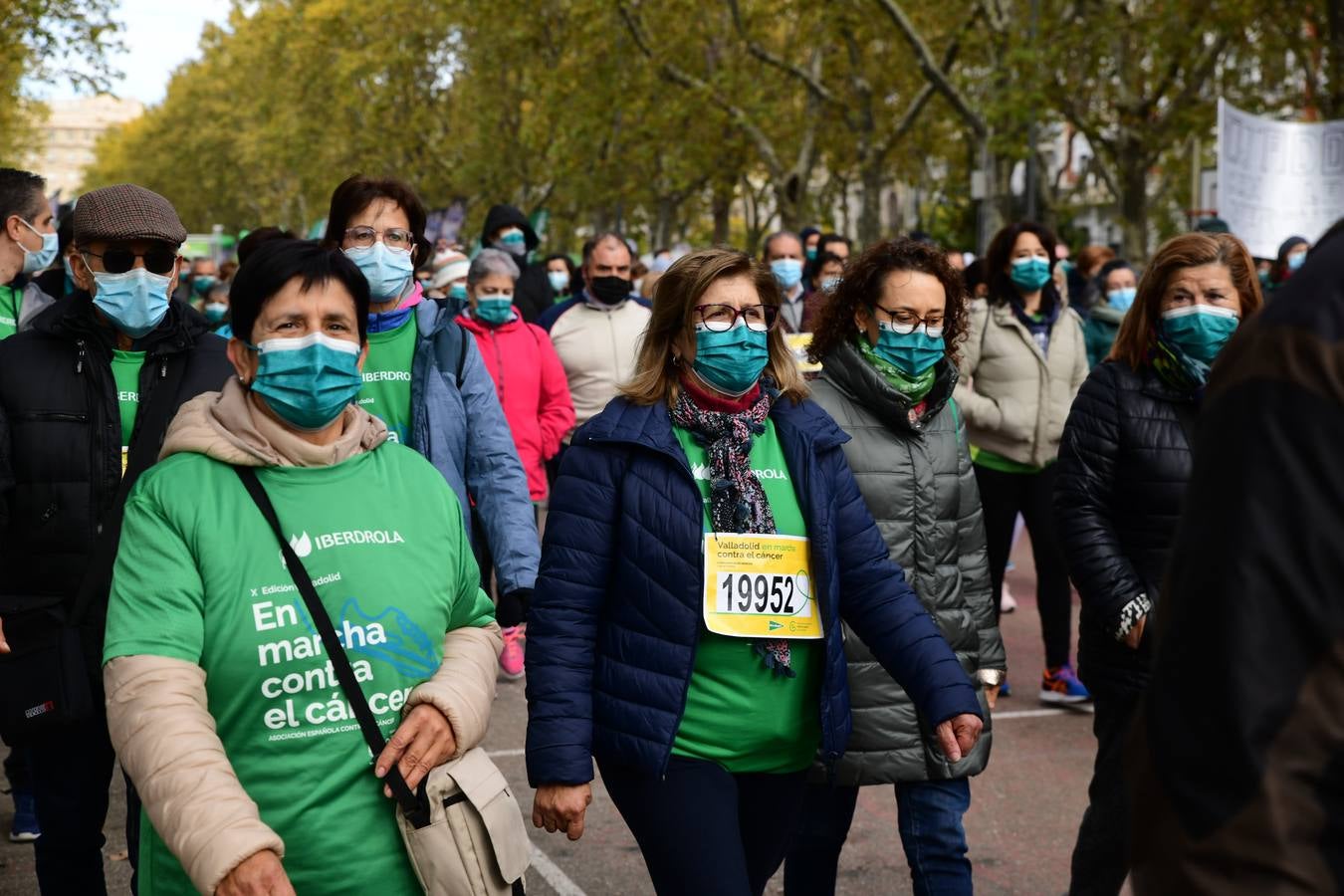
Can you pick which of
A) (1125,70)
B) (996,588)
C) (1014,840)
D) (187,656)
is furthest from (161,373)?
(1125,70)

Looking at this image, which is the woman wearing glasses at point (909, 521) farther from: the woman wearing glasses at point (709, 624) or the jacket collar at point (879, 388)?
the woman wearing glasses at point (709, 624)

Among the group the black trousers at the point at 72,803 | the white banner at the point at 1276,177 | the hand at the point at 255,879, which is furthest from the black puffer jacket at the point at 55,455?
the white banner at the point at 1276,177

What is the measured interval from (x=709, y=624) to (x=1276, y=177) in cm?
1323

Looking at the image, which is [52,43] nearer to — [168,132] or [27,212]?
[27,212]

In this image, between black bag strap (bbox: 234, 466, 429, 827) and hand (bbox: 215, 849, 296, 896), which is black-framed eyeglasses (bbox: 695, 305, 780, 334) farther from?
hand (bbox: 215, 849, 296, 896)

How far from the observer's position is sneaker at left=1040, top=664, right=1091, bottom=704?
7527 millimetres

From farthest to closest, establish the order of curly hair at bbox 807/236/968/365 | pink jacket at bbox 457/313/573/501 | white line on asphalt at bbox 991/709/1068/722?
1. pink jacket at bbox 457/313/573/501
2. white line on asphalt at bbox 991/709/1068/722
3. curly hair at bbox 807/236/968/365

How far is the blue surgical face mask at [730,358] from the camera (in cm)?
354

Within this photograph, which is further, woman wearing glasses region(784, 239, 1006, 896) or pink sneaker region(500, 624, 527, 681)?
pink sneaker region(500, 624, 527, 681)

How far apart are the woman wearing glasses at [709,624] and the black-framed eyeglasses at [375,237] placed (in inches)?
63.1

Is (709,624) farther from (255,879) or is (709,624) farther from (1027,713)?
(1027,713)

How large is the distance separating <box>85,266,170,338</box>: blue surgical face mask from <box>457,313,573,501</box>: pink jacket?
3.64 meters

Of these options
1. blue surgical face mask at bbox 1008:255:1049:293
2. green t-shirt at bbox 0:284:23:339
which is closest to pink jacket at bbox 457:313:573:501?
blue surgical face mask at bbox 1008:255:1049:293

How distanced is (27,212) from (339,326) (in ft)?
8.60
